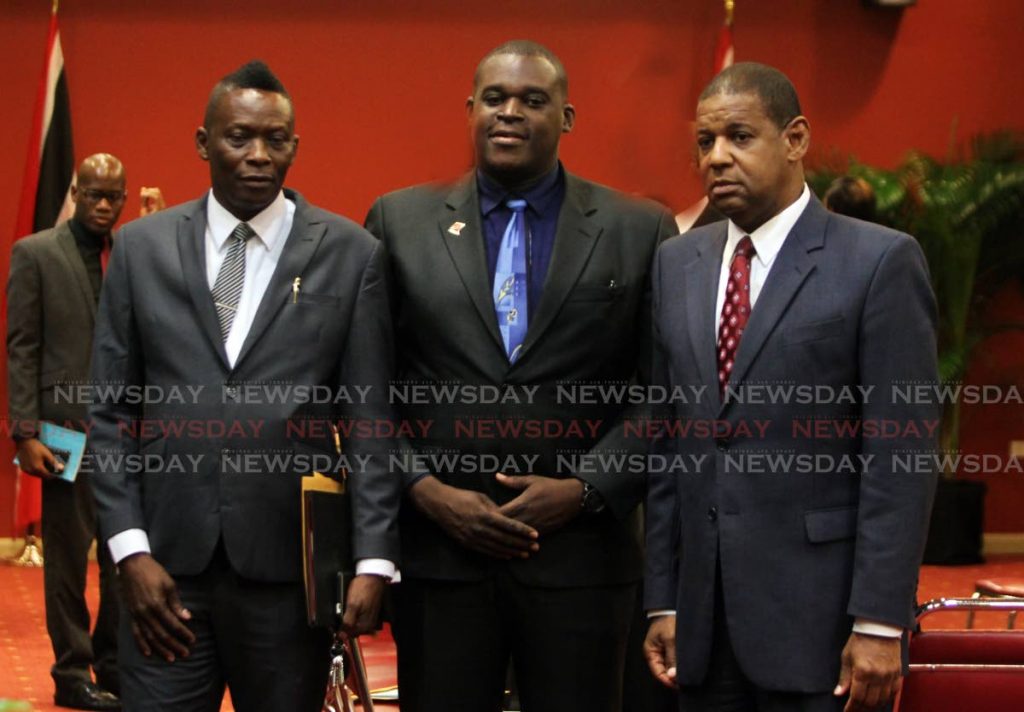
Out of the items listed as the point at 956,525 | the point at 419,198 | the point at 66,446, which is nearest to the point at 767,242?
the point at 419,198

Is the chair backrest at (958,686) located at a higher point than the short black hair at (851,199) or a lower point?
lower

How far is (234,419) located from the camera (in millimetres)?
3117

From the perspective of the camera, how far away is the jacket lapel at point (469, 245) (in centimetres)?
337

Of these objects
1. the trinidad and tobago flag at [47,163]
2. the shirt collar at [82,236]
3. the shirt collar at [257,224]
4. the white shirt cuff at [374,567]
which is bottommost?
the white shirt cuff at [374,567]

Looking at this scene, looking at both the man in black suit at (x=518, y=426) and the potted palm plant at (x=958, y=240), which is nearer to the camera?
the man in black suit at (x=518, y=426)

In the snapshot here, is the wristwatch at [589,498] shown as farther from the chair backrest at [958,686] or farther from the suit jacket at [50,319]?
the suit jacket at [50,319]

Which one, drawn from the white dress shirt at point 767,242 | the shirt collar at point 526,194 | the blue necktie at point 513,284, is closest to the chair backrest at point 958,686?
the white dress shirt at point 767,242

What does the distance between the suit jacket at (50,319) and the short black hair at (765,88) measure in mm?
3423

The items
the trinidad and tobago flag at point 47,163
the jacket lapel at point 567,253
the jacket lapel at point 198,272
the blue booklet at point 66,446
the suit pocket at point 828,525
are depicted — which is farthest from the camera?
the trinidad and tobago flag at point 47,163

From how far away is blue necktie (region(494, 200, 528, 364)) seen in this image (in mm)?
3400

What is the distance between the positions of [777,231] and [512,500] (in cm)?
85

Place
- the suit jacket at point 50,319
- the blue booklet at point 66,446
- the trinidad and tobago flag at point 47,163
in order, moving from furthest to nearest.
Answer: the trinidad and tobago flag at point 47,163 < the suit jacket at point 50,319 < the blue booklet at point 66,446

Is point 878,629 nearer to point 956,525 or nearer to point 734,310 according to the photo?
point 734,310

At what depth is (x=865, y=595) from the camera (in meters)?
2.72
